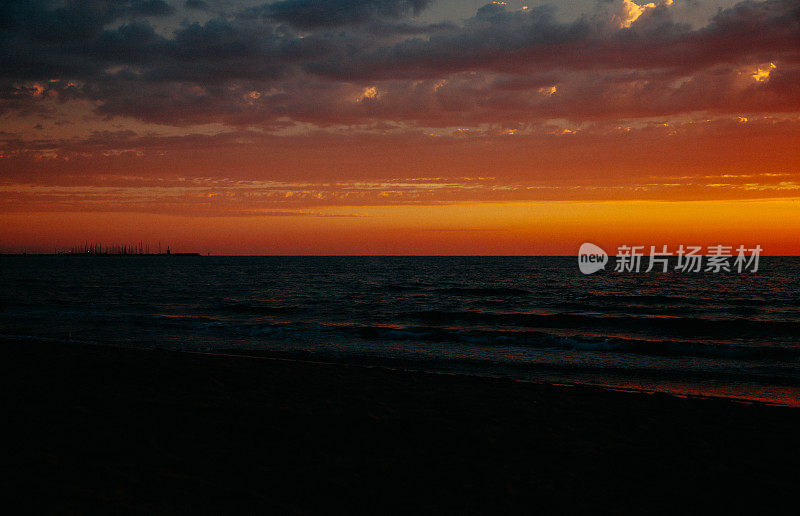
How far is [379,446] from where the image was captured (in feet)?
25.0

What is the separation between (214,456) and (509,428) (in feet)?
15.7

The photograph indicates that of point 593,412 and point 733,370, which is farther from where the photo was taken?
point 733,370

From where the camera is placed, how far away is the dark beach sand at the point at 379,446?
5867 mm

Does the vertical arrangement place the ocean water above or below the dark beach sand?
below

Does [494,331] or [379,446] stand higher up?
[379,446]

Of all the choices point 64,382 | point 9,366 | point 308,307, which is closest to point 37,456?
point 64,382

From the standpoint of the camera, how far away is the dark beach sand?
5.87 metres

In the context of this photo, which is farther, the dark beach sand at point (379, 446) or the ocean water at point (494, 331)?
the ocean water at point (494, 331)

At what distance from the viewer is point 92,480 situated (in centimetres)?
592

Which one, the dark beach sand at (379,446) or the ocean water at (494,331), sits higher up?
the dark beach sand at (379,446)

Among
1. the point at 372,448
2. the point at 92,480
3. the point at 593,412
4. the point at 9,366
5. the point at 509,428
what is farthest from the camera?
the point at 9,366

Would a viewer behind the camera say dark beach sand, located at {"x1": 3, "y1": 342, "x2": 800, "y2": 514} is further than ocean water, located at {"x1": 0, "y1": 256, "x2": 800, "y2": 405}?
No

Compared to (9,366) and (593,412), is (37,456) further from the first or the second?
(593,412)

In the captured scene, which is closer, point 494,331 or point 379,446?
point 379,446
